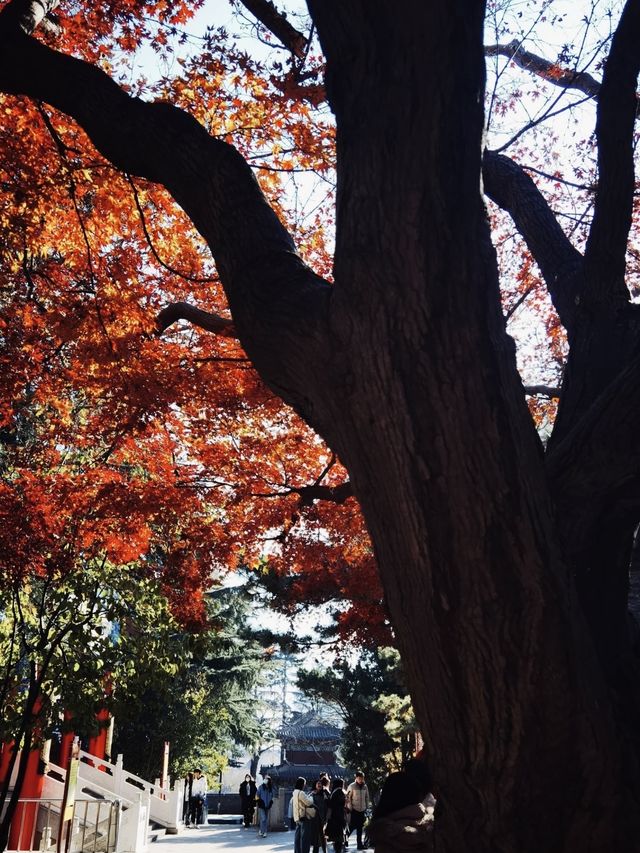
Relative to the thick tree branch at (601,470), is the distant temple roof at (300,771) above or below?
above

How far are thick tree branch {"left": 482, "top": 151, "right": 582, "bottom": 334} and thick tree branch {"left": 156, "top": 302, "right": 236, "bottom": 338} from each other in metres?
2.40

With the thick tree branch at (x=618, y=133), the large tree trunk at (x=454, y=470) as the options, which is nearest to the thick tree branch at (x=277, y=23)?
the thick tree branch at (x=618, y=133)

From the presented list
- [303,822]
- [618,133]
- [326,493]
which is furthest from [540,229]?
[303,822]

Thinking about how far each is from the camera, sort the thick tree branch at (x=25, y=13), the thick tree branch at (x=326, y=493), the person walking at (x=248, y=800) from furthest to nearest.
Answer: the person walking at (x=248, y=800) < the thick tree branch at (x=326, y=493) < the thick tree branch at (x=25, y=13)

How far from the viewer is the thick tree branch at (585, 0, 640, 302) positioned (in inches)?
147

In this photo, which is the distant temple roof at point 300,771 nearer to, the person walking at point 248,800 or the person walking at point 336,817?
the person walking at point 248,800

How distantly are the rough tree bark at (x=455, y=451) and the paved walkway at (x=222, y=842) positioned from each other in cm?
1513

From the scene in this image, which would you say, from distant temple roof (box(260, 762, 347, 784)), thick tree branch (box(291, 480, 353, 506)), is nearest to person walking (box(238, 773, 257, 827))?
distant temple roof (box(260, 762, 347, 784))

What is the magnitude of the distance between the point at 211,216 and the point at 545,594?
239 cm

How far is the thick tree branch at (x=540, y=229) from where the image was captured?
192 inches

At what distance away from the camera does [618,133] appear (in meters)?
3.85

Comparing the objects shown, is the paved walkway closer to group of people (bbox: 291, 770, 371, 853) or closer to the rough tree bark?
group of people (bbox: 291, 770, 371, 853)

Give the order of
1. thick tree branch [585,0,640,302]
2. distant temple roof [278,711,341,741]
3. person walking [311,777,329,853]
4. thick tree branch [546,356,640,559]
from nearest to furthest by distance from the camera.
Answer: thick tree branch [546,356,640,559] < thick tree branch [585,0,640,302] < person walking [311,777,329,853] < distant temple roof [278,711,341,741]

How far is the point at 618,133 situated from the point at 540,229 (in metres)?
1.43
